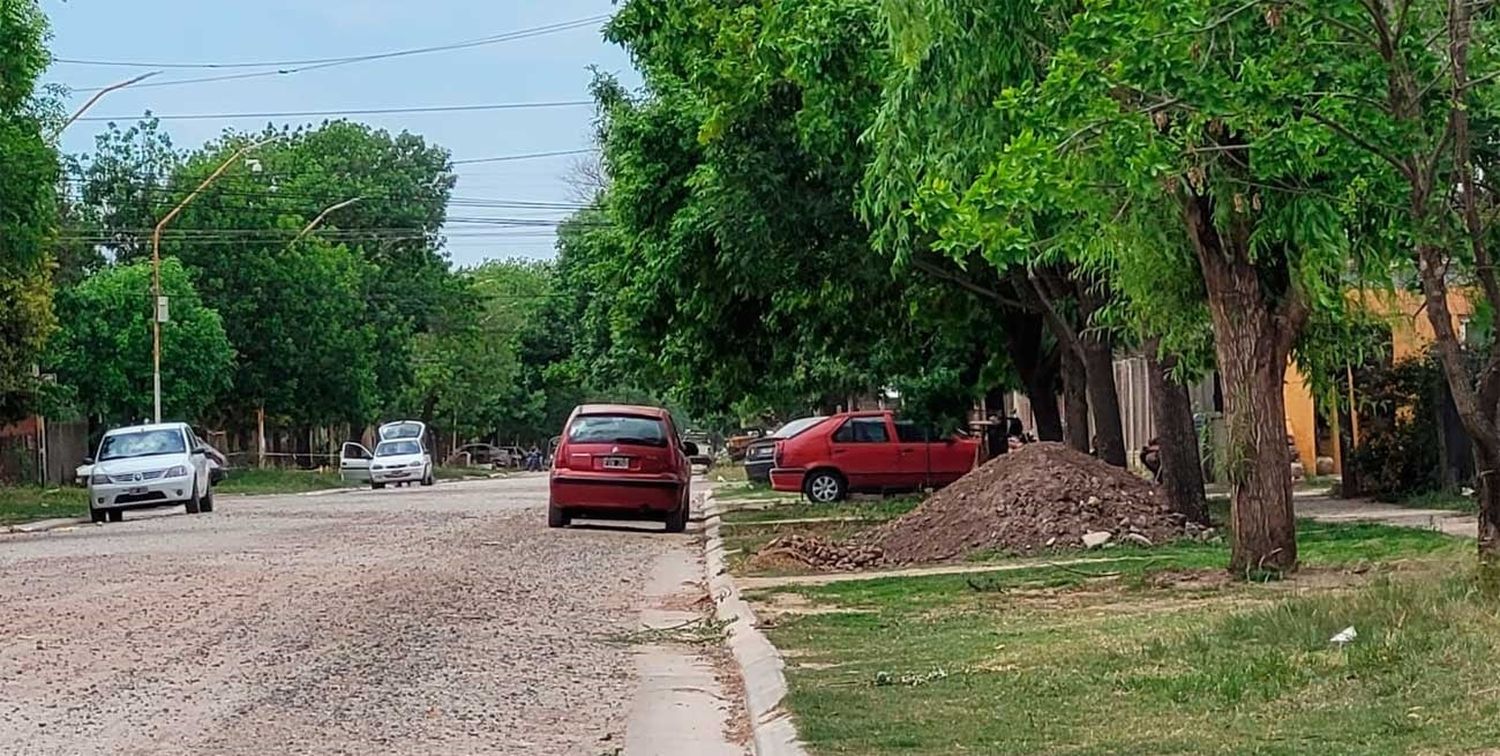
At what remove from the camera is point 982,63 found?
13.5 m

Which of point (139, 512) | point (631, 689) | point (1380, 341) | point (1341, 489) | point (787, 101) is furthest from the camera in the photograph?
point (139, 512)

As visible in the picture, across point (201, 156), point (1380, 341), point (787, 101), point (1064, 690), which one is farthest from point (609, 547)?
point (201, 156)

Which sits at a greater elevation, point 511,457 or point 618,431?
point 511,457

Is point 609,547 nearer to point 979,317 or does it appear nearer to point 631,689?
point 979,317

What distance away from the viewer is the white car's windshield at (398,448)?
189ft

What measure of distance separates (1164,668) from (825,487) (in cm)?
2530

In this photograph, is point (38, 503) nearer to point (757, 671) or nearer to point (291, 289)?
point (291, 289)

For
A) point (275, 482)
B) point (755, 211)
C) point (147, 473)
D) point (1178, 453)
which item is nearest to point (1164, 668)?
point (1178, 453)

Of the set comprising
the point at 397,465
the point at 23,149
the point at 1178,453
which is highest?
the point at 23,149

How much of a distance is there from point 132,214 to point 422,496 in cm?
2375

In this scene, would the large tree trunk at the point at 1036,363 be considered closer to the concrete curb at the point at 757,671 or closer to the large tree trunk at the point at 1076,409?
the large tree trunk at the point at 1076,409

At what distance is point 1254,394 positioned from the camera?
14.9m

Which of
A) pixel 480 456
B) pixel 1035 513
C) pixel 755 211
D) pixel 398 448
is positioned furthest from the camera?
pixel 480 456

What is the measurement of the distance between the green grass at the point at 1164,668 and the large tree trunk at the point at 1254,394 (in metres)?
0.42
